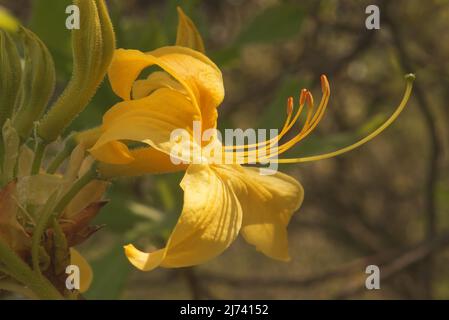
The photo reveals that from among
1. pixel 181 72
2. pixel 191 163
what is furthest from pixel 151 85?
pixel 191 163

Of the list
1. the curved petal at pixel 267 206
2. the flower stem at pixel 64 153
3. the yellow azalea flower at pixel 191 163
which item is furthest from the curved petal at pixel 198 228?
the flower stem at pixel 64 153

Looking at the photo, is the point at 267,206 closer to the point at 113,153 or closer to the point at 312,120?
the point at 312,120

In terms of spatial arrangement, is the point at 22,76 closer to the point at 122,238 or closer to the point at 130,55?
the point at 130,55

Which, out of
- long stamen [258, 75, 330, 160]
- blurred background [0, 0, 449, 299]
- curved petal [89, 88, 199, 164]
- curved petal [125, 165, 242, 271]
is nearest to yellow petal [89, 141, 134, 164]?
curved petal [89, 88, 199, 164]

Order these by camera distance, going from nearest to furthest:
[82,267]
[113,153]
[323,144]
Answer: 1. [113,153]
2. [82,267]
3. [323,144]

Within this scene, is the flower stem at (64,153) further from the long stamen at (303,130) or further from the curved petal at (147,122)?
the long stamen at (303,130)
